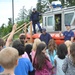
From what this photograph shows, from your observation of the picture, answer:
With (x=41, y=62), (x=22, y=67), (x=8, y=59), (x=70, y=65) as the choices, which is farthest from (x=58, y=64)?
(x=8, y=59)

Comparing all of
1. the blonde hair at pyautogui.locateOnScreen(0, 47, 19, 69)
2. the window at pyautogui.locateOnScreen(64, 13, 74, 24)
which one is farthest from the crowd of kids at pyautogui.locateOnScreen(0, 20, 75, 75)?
the window at pyautogui.locateOnScreen(64, 13, 74, 24)

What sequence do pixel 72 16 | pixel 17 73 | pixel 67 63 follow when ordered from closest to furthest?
pixel 17 73 < pixel 67 63 < pixel 72 16

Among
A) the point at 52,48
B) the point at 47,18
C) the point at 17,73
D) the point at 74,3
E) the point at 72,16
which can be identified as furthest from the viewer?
the point at 74,3

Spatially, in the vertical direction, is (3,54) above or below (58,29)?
above

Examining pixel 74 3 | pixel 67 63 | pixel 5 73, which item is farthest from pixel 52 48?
pixel 74 3

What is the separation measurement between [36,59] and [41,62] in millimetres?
147

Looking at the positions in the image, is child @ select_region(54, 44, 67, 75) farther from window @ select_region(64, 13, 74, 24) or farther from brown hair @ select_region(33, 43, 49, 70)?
window @ select_region(64, 13, 74, 24)

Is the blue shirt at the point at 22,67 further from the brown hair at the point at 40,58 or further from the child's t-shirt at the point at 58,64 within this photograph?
the child's t-shirt at the point at 58,64

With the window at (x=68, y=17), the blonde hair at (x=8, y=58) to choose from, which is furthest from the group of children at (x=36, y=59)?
the window at (x=68, y=17)

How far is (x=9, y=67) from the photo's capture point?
14.9 feet

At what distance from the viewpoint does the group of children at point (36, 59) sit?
4.55m

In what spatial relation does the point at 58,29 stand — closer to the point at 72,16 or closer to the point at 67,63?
the point at 72,16

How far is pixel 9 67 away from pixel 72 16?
1489 cm

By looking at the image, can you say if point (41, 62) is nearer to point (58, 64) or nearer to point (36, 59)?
point (36, 59)
